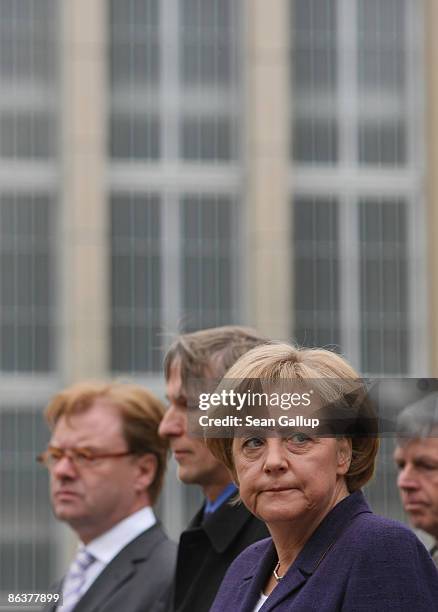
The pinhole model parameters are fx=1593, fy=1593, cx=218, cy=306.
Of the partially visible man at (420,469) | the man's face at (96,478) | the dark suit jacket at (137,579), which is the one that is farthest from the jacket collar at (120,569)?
the partially visible man at (420,469)

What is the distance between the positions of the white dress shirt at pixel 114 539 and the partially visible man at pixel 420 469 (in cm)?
128

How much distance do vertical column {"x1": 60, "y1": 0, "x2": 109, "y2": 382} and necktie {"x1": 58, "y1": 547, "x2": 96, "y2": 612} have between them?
1382 cm

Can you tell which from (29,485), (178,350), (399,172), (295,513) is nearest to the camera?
(295,513)

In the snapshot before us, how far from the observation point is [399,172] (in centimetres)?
1942

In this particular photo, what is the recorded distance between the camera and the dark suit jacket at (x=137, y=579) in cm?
452

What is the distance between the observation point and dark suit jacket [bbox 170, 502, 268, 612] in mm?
4109

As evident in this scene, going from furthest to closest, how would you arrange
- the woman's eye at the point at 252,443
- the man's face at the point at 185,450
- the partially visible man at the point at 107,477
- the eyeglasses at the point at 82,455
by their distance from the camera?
the eyeglasses at the point at 82,455 → the partially visible man at the point at 107,477 → the man's face at the point at 185,450 → the woman's eye at the point at 252,443

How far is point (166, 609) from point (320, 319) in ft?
48.8

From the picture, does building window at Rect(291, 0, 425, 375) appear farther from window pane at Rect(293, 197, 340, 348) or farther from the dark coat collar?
the dark coat collar

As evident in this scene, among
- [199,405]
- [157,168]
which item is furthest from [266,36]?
[199,405]

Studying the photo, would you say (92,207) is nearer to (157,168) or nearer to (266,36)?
(157,168)

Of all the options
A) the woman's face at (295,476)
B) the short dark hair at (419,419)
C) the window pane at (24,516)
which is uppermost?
the short dark hair at (419,419)

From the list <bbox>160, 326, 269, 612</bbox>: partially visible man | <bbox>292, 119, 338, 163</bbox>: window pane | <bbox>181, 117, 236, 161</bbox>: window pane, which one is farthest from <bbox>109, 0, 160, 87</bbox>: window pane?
<bbox>160, 326, 269, 612</bbox>: partially visible man

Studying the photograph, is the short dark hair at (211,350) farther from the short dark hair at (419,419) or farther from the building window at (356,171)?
the building window at (356,171)
